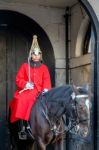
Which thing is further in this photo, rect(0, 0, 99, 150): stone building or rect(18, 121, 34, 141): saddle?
rect(0, 0, 99, 150): stone building

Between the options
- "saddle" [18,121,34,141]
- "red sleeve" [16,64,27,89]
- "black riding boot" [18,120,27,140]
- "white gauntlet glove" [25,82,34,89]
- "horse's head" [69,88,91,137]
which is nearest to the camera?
"horse's head" [69,88,91,137]

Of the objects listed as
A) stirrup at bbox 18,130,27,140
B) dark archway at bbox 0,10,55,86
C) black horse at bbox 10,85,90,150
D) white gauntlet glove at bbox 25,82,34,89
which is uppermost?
dark archway at bbox 0,10,55,86

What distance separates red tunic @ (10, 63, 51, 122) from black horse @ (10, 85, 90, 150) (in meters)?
0.20

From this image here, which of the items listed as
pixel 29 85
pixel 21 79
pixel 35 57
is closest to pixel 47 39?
pixel 35 57

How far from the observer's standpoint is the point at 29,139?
6859mm

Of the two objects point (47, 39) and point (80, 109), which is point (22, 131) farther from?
point (47, 39)

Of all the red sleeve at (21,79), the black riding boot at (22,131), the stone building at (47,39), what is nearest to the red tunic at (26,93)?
the red sleeve at (21,79)

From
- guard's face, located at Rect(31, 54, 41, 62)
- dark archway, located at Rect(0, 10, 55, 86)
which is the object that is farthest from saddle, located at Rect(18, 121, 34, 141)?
dark archway, located at Rect(0, 10, 55, 86)

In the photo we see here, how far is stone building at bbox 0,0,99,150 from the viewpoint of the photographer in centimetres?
866

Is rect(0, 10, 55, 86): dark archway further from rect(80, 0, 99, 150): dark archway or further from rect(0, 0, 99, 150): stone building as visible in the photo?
rect(80, 0, 99, 150): dark archway

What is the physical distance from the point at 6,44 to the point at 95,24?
248 cm

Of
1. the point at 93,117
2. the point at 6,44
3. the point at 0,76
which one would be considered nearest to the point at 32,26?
the point at 6,44

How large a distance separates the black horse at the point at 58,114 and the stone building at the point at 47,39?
216 centimetres

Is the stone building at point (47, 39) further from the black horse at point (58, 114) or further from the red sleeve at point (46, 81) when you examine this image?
the black horse at point (58, 114)
